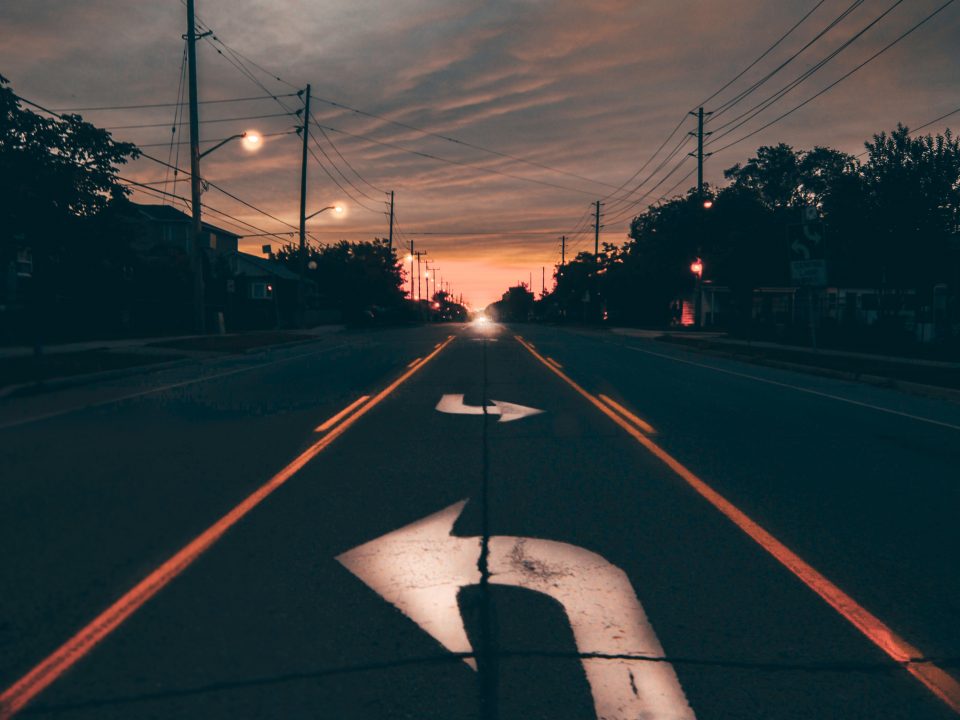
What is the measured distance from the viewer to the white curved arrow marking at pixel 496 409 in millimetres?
12484

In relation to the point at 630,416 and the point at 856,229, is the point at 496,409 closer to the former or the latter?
the point at 630,416

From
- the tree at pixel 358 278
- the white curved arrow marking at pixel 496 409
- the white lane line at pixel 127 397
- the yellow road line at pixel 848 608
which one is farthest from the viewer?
the tree at pixel 358 278

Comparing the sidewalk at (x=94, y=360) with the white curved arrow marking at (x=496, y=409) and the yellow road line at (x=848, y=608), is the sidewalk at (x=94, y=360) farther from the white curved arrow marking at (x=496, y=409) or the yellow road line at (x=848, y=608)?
the yellow road line at (x=848, y=608)

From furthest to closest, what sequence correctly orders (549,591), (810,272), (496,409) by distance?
(810,272), (496,409), (549,591)

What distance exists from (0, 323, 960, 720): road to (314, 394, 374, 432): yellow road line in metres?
0.10

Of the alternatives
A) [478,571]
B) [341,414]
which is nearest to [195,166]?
[341,414]

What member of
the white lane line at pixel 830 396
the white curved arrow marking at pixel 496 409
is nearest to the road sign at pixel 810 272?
the white lane line at pixel 830 396

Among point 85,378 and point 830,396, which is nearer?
point 830,396

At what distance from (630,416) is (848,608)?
798 cm

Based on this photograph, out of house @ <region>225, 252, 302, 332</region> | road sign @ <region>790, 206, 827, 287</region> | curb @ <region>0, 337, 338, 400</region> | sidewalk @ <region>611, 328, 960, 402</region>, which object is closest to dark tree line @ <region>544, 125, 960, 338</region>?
road sign @ <region>790, 206, 827, 287</region>

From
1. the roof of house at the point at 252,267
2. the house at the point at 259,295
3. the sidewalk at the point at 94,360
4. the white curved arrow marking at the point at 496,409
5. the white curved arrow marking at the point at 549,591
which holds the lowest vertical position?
the white curved arrow marking at the point at 496,409

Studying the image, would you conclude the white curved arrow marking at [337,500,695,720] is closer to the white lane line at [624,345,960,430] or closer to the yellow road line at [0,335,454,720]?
the yellow road line at [0,335,454,720]

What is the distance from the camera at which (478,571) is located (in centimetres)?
507

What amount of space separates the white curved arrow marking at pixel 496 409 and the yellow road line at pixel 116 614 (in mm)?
5165
